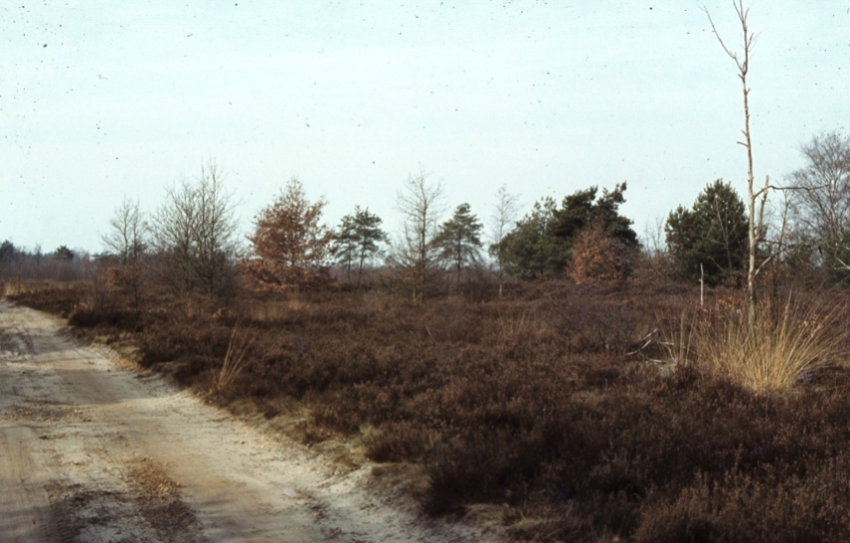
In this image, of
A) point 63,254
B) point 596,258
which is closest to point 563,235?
point 596,258

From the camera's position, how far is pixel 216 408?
9.66 meters

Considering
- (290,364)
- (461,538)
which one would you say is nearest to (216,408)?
(290,364)

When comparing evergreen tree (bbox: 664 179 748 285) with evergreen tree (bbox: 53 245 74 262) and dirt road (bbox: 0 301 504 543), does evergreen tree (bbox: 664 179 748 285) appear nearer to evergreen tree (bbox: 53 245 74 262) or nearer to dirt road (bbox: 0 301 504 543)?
dirt road (bbox: 0 301 504 543)

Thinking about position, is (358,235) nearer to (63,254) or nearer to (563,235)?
(563,235)

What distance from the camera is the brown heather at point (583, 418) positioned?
455 cm

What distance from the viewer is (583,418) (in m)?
6.34

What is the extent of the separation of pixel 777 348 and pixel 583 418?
9.48ft

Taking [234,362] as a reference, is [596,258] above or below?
above

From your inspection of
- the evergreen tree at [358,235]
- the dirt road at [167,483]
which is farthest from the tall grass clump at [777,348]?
the evergreen tree at [358,235]

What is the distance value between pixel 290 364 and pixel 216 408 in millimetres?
1681

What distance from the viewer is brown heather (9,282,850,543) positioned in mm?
4551

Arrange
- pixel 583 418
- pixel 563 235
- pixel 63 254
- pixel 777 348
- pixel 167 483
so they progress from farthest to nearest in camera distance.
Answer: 1. pixel 63 254
2. pixel 563 235
3. pixel 777 348
4. pixel 583 418
5. pixel 167 483

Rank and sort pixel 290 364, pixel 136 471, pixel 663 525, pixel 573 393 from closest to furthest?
pixel 663 525 → pixel 136 471 → pixel 573 393 → pixel 290 364

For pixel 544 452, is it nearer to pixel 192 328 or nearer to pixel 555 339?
pixel 555 339
